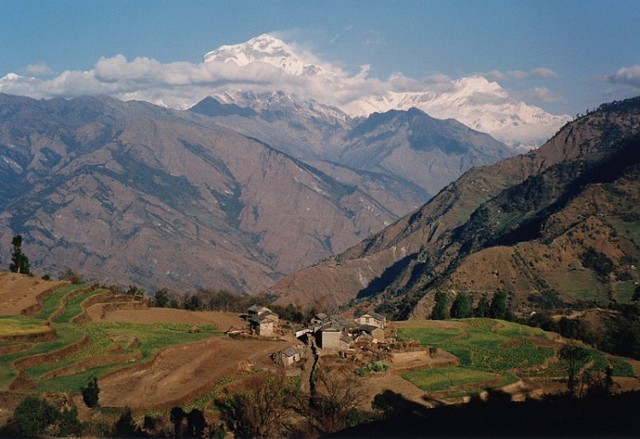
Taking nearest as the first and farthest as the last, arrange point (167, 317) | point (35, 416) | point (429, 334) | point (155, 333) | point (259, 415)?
point (35, 416), point (259, 415), point (155, 333), point (429, 334), point (167, 317)

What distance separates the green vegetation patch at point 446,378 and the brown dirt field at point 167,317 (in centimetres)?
2771

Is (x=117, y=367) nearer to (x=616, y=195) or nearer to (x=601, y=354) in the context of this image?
(x=601, y=354)

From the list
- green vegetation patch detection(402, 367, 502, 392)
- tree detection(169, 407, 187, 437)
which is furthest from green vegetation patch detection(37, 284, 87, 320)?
green vegetation patch detection(402, 367, 502, 392)

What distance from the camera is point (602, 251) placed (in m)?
149

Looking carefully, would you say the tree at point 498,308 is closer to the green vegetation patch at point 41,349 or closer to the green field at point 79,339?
the green field at point 79,339

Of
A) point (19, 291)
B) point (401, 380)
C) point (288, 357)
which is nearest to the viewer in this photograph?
point (401, 380)

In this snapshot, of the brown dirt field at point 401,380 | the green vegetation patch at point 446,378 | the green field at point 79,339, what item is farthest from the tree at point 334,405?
the green field at point 79,339

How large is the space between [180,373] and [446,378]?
21.5 m

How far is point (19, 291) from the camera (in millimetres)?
76812

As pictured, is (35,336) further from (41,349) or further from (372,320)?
(372,320)

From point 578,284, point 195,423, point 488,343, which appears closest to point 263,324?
point 488,343

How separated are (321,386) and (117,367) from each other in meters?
15.2

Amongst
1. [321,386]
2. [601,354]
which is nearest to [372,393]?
[321,386]

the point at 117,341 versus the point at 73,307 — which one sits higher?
the point at 73,307
